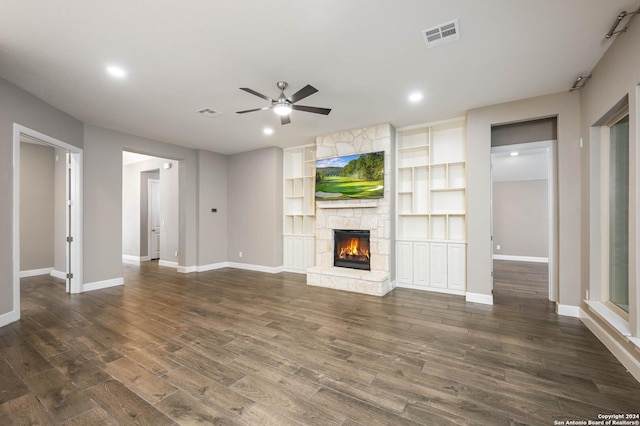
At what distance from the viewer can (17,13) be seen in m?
2.28

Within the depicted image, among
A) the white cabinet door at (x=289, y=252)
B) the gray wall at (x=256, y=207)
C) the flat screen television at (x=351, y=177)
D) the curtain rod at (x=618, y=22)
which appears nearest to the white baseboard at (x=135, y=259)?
the gray wall at (x=256, y=207)

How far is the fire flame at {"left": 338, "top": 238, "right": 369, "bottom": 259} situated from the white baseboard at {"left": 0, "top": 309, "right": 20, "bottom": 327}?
4.94 m

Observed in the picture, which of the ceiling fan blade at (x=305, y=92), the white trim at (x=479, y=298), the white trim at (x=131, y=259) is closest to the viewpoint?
the ceiling fan blade at (x=305, y=92)

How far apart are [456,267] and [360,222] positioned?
1.89 meters

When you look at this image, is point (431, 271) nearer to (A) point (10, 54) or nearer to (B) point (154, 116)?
(B) point (154, 116)

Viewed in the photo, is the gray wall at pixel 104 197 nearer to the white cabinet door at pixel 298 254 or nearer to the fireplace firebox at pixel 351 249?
the white cabinet door at pixel 298 254

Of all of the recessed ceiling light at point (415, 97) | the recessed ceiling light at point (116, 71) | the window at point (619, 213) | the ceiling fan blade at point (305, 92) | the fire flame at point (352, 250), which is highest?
the recessed ceiling light at point (415, 97)

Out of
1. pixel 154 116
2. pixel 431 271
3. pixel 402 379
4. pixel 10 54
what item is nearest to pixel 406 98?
pixel 431 271

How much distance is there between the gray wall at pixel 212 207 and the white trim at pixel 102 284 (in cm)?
174

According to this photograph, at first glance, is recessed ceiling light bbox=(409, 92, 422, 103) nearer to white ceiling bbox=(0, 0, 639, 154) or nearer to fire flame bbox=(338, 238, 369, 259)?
white ceiling bbox=(0, 0, 639, 154)

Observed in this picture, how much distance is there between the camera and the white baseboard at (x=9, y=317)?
3.33m

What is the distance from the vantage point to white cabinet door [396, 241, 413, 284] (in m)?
5.23

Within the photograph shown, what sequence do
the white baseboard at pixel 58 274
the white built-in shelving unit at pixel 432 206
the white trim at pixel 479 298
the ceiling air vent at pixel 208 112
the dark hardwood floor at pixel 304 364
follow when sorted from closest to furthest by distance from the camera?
the dark hardwood floor at pixel 304 364, the white trim at pixel 479 298, the ceiling air vent at pixel 208 112, the white built-in shelving unit at pixel 432 206, the white baseboard at pixel 58 274

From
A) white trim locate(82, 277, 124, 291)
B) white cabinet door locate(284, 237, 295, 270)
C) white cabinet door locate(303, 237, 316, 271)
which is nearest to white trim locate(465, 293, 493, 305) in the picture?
white cabinet door locate(303, 237, 316, 271)
